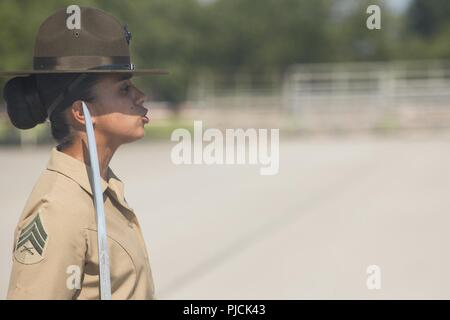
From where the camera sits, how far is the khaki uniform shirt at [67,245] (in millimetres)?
1603

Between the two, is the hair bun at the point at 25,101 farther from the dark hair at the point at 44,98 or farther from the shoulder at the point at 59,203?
the shoulder at the point at 59,203

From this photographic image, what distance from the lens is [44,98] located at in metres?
1.74

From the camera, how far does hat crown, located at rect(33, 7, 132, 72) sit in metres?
1.64

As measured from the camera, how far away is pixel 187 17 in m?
55.1

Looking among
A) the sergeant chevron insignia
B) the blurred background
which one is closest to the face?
the sergeant chevron insignia

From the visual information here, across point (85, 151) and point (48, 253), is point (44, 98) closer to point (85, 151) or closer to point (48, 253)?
point (85, 151)

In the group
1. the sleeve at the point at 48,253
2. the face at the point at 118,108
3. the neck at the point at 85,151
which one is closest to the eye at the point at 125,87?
the face at the point at 118,108

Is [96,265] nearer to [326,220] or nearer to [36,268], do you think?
[36,268]

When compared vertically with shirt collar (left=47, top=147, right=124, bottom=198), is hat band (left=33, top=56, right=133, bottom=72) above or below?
above

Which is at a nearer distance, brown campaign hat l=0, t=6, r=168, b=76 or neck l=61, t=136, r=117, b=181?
brown campaign hat l=0, t=6, r=168, b=76

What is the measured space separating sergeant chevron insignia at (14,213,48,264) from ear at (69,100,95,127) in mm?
209

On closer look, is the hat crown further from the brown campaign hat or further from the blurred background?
the blurred background

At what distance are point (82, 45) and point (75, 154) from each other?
0.24 metres
